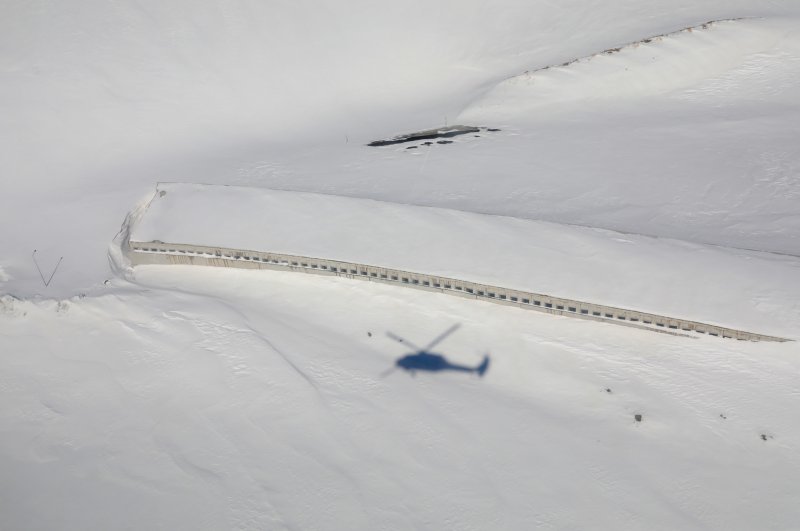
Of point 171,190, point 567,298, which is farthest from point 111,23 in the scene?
point 567,298

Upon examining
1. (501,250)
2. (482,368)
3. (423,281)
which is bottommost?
(482,368)

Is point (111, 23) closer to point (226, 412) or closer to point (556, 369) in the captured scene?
point (226, 412)

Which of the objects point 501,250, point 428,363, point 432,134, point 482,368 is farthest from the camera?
point 432,134

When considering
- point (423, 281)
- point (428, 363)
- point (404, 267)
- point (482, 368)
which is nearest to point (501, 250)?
point (423, 281)

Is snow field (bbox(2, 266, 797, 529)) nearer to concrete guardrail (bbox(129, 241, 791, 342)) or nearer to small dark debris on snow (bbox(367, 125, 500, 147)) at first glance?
concrete guardrail (bbox(129, 241, 791, 342))

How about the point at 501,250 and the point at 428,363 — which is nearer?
the point at 428,363

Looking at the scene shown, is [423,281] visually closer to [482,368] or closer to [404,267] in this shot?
[404,267]
